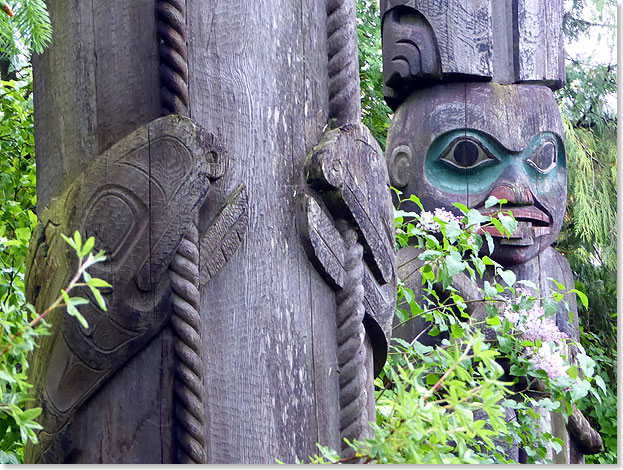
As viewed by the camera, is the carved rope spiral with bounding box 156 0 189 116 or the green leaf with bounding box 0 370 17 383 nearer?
the green leaf with bounding box 0 370 17 383

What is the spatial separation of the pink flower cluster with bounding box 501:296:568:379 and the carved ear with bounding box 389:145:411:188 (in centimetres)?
145

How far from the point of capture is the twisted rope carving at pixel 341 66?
2.04 m

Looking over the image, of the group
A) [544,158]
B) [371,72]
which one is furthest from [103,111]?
[371,72]

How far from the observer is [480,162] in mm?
4207

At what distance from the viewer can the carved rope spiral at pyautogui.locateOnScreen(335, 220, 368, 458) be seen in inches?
77.5

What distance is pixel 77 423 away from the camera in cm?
186

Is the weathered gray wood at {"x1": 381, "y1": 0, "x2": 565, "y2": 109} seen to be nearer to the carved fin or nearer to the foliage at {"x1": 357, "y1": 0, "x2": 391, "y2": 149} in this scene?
the foliage at {"x1": 357, "y1": 0, "x2": 391, "y2": 149}

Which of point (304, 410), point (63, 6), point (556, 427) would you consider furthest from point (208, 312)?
point (556, 427)

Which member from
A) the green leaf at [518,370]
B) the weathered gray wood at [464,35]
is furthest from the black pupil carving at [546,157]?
the green leaf at [518,370]

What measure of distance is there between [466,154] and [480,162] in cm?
8

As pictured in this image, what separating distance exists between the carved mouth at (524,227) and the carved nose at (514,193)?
4 cm

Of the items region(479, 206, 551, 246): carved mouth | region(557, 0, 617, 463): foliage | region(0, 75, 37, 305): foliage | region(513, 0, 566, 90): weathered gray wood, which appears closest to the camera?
region(0, 75, 37, 305): foliage

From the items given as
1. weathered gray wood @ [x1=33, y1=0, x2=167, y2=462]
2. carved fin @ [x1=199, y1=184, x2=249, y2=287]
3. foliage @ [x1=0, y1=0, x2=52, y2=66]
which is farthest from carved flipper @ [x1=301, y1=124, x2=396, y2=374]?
foliage @ [x1=0, y1=0, x2=52, y2=66]

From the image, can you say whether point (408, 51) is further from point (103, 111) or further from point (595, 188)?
point (103, 111)
